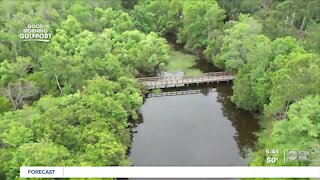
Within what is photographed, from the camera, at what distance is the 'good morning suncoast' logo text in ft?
122

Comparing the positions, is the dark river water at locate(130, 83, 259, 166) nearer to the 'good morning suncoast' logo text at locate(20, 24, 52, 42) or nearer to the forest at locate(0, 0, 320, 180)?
the forest at locate(0, 0, 320, 180)

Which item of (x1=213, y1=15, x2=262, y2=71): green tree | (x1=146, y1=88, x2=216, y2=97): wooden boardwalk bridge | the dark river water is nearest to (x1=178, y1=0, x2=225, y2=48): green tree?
(x1=213, y1=15, x2=262, y2=71): green tree

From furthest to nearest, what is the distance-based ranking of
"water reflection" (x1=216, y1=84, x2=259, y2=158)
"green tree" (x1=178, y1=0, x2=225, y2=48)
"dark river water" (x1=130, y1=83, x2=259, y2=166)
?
"green tree" (x1=178, y1=0, x2=225, y2=48), "water reflection" (x1=216, y1=84, x2=259, y2=158), "dark river water" (x1=130, y1=83, x2=259, y2=166)

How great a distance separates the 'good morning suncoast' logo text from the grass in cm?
1193

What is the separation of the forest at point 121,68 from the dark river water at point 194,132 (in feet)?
4.01

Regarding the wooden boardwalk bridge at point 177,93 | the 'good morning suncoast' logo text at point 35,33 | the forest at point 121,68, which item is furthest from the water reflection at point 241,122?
the 'good morning suncoast' logo text at point 35,33

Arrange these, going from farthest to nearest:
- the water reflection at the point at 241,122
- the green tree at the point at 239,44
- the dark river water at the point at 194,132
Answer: the green tree at the point at 239,44 → the water reflection at the point at 241,122 → the dark river water at the point at 194,132

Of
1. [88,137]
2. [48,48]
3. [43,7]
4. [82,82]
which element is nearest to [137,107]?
[82,82]

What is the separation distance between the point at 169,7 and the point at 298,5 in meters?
14.3

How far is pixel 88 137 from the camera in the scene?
24859 millimetres

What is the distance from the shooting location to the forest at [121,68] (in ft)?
79.2

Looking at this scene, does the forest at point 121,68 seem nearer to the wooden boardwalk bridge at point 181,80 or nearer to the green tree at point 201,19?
the green tree at point 201,19

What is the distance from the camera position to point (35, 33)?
38.5m

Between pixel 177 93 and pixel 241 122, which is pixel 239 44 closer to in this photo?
pixel 177 93
